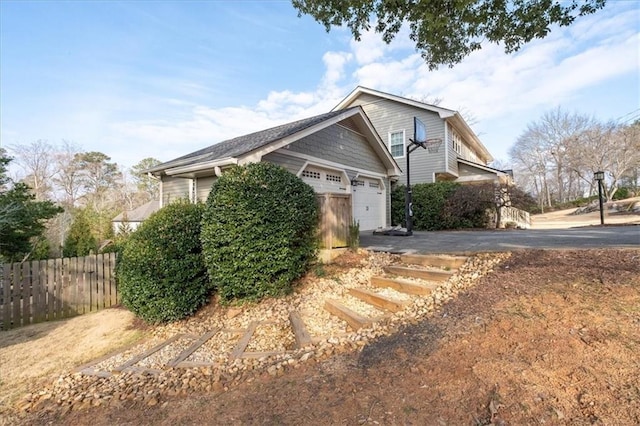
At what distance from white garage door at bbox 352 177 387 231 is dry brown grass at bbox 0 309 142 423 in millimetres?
7967

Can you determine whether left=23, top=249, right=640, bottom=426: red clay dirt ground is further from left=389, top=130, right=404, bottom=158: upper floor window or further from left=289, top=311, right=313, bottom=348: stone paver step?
left=389, top=130, right=404, bottom=158: upper floor window

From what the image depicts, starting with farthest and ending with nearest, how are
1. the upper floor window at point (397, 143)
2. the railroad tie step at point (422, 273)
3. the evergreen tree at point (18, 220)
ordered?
the upper floor window at point (397, 143) < the evergreen tree at point (18, 220) < the railroad tie step at point (422, 273)

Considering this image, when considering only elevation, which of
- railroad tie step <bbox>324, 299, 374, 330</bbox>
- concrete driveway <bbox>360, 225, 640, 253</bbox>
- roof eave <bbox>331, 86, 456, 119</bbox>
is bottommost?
railroad tie step <bbox>324, 299, 374, 330</bbox>

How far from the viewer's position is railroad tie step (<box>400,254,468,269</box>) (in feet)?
16.5

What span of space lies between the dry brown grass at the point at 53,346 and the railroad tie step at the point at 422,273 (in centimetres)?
440

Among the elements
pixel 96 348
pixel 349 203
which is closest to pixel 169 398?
pixel 96 348

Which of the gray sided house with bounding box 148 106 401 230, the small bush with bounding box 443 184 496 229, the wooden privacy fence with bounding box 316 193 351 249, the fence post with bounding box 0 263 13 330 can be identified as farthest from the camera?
the small bush with bounding box 443 184 496 229

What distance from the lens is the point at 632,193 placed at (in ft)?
98.1

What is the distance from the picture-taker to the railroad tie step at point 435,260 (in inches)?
198

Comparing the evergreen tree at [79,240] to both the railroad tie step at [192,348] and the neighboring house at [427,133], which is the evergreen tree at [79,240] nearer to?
the railroad tie step at [192,348]

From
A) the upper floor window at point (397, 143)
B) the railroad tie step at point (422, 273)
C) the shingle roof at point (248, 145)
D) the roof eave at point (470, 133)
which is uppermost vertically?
the roof eave at point (470, 133)

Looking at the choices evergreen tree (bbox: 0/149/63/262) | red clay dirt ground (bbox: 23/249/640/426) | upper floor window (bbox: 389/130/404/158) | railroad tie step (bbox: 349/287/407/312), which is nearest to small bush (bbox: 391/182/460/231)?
upper floor window (bbox: 389/130/404/158)

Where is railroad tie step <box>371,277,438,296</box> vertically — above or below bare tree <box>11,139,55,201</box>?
below

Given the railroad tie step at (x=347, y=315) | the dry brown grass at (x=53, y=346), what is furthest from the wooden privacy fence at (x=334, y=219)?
the dry brown grass at (x=53, y=346)
